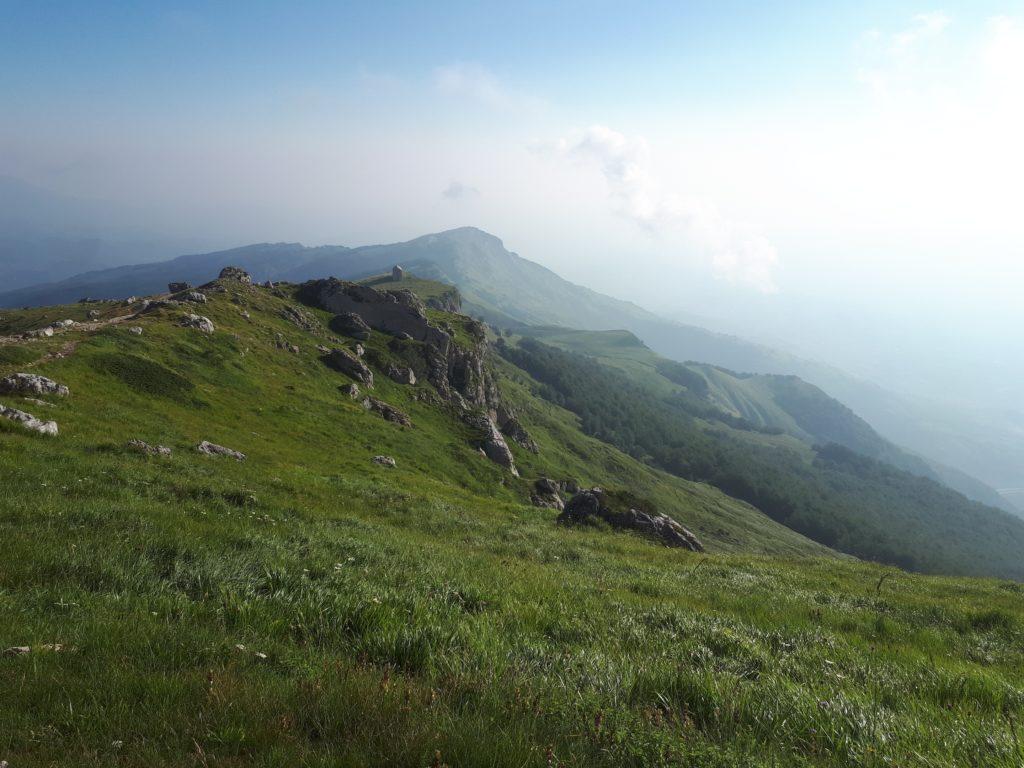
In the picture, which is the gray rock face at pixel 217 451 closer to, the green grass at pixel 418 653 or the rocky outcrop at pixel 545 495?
the green grass at pixel 418 653

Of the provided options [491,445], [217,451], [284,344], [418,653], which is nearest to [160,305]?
[284,344]

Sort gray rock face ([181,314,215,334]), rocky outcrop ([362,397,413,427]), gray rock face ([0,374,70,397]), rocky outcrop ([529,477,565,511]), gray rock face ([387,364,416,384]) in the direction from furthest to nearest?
gray rock face ([387,364,416,384]) < rocky outcrop ([529,477,565,511]) < rocky outcrop ([362,397,413,427]) < gray rock face ([181,314,215,334]) < gray rock face ([0,374,70,397])

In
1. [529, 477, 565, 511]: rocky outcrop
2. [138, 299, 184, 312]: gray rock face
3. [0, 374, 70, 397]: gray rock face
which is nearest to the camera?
[0, 374, 70, 397]: gray rock face

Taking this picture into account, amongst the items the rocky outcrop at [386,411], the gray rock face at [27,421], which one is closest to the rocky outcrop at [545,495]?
the rocky outcrop at [386,411]

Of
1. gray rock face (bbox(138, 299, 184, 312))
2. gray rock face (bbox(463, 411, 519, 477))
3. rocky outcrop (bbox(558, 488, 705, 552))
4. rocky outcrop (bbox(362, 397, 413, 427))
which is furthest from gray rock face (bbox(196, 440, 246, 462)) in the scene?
gray rock face (bbox(463, 411, 519, 477))

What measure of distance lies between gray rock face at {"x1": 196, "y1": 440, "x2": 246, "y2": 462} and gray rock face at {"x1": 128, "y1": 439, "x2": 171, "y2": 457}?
382cm

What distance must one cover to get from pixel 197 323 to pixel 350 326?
140ft

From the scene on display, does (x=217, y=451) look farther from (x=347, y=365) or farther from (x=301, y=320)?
(x=301, y=320)

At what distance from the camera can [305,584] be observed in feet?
22.5

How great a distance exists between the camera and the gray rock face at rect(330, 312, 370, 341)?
102 metres

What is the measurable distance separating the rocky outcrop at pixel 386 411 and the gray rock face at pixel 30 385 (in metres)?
41.7

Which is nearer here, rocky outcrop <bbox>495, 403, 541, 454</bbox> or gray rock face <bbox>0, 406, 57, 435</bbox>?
gray rock face <bbox>0, 406, 57, 435</bbox>

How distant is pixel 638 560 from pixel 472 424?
7359cm

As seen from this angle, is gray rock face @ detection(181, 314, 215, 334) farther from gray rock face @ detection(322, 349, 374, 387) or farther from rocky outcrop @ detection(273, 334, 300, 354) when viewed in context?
gray rock face @ detection(322, 349, 374, 387)
